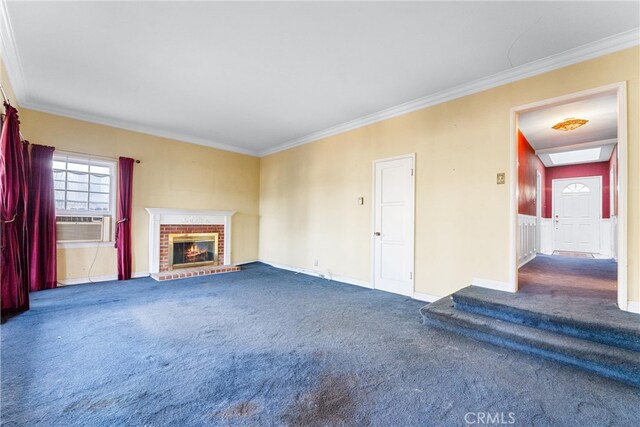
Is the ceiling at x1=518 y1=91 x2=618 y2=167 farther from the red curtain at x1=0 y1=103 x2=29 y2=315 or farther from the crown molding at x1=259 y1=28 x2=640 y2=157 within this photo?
the red curtain at x1=0 y1=103 x2=29 y2=315

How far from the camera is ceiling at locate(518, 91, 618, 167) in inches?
152

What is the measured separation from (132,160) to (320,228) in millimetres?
3707

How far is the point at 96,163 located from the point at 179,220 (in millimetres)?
1669

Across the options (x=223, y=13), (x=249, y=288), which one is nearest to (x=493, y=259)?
(x=249, y=288)

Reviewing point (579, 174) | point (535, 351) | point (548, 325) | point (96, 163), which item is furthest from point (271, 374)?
point (579, 174)

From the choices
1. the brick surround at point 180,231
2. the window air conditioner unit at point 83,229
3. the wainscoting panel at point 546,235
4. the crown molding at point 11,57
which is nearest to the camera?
the crown molding at point 11,57

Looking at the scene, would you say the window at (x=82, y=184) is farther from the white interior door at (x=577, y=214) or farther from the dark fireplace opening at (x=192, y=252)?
the white interior door at (x=577, y=214)

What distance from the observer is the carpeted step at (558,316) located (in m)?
2.17

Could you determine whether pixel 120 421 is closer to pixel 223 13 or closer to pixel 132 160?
pixel 223 13

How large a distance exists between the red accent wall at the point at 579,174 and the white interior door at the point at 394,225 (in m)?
6.56

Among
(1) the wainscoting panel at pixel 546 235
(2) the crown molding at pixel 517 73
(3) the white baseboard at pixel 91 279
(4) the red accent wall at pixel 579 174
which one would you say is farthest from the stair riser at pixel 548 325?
(4) the red accent wall at pixel 579 174

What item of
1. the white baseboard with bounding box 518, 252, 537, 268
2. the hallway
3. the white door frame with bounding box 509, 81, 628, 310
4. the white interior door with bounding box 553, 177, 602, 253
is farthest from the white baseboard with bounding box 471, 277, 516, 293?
the white interior door with bounding box 553, 177, 602, 253

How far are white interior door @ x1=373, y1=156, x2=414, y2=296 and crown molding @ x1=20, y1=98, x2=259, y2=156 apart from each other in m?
3.73

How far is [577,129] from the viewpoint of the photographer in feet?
16.0
